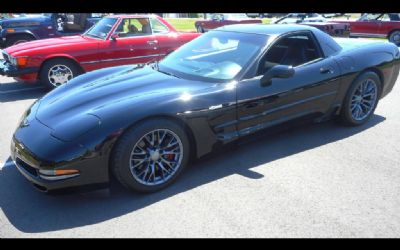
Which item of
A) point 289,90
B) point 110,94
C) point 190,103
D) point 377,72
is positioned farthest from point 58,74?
point 377,72

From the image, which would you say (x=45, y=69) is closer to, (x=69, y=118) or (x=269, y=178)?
(x=69, y=118)

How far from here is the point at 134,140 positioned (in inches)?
113

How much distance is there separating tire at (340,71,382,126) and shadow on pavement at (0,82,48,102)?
17.3ft

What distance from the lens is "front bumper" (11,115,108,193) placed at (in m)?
2.67

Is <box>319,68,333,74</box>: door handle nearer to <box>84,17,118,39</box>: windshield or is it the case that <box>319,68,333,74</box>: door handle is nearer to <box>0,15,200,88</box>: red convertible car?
<box>0,15,200,88</box>: red convertible car

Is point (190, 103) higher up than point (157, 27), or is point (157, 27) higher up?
point (157, 27)

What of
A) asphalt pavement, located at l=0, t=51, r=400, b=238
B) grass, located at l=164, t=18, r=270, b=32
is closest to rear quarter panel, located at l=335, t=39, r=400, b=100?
asphalt pavement, located at l=0, t=51, r=400, b=238

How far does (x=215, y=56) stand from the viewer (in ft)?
12.8

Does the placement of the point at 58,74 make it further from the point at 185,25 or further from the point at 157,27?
the point at 185,25

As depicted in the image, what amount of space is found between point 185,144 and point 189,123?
0.65ft

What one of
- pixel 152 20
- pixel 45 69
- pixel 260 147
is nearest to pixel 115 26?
pixel 152 20

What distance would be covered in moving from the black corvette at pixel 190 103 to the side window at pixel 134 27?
324 cm

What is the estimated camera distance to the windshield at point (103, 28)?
7137mm

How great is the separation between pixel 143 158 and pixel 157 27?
202 inches
